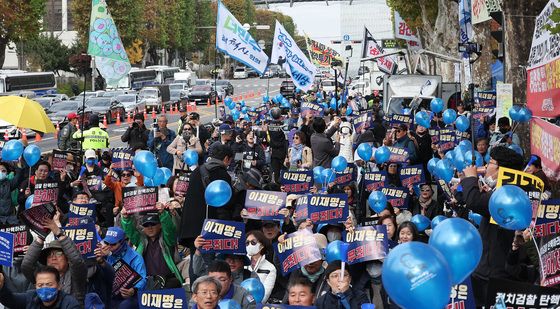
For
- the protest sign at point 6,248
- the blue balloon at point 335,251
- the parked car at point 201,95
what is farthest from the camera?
the parked car at point 201,95

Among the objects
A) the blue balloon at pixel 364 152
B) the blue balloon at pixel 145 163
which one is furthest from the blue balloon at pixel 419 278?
the blue balloon at pixel 364 152

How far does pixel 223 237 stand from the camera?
934cm

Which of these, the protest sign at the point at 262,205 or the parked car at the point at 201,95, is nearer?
the protest sign at the point at 262,205

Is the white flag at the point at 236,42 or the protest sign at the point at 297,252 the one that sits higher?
the white flag at the point at 236,42

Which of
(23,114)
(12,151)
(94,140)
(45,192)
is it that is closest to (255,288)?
(45,192)

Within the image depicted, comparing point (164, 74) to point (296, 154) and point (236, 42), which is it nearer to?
point (236, 42)

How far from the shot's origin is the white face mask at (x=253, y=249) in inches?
379

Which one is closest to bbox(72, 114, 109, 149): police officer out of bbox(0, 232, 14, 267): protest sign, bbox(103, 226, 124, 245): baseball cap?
bbox(103, 226, 124, 245): baseball cap

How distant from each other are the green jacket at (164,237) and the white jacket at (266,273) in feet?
2.45

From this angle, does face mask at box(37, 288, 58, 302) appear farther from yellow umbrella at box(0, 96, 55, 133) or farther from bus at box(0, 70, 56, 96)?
bus at box(0, 70, 56, 96)

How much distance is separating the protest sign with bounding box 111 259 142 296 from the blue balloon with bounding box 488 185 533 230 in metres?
2.97

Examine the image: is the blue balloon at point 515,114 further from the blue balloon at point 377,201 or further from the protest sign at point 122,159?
the protest sign at point 122,159

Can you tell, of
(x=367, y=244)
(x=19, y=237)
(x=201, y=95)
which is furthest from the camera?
(x=201, y=95)

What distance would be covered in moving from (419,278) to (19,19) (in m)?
48.2
